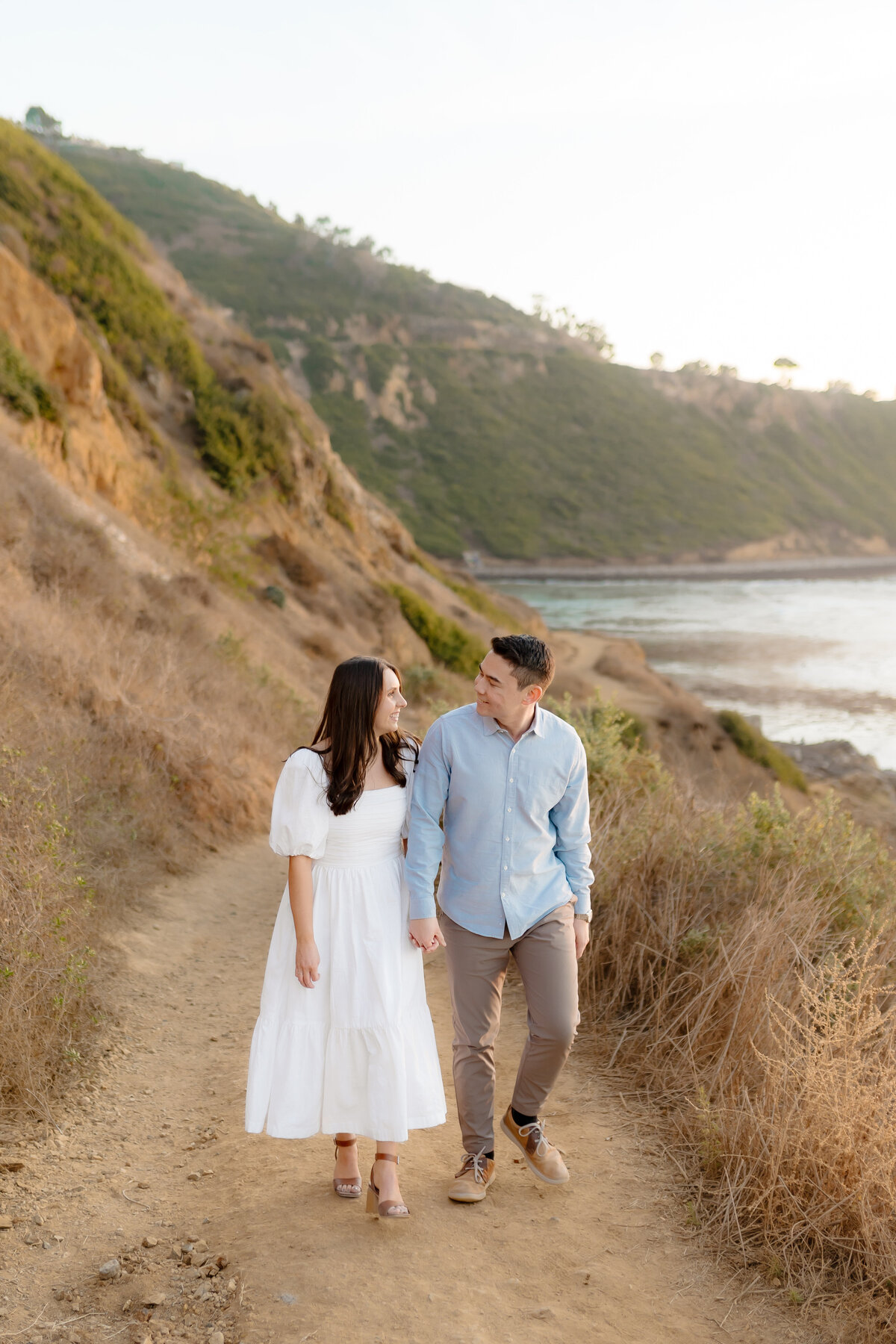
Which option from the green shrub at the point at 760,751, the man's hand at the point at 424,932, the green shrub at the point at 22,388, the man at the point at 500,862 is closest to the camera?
the man's hand at the point at 424,932

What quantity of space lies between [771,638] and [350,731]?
137 feet

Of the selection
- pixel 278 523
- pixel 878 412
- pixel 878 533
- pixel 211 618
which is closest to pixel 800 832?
pixel 211 618

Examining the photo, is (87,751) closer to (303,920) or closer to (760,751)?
(303,920)

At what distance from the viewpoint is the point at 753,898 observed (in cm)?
481

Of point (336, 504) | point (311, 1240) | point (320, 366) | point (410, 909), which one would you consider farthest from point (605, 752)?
point (320, 366)

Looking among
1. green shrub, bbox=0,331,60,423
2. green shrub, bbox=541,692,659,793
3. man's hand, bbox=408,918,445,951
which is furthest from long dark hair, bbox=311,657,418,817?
green shrub, bbox=0,331,60,423

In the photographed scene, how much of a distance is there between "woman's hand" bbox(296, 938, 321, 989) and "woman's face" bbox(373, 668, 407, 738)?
67 cm

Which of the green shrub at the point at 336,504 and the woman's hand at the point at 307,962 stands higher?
the green shrub at the point at 336,504

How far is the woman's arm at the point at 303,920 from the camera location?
2795mm

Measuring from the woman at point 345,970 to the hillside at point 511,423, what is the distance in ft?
199

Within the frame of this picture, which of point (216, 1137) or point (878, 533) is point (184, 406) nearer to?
point (216, 1137)

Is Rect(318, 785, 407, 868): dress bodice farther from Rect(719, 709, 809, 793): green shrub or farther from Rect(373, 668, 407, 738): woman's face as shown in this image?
Rect(719, 709, 809, 793): green shrub

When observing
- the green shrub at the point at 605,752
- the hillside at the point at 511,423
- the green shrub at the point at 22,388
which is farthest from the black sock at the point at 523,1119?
the hillside at the point at 511,423

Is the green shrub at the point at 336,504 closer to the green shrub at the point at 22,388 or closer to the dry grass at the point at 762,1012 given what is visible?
the green shrub at the point at 22,388
